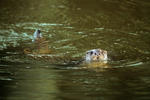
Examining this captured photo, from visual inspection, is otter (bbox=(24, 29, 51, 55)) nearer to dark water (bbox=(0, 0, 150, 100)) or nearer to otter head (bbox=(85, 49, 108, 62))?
dark water (bbox=(0, 0, 150, 100))

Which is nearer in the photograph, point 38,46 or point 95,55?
point 95,55

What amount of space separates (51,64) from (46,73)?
0.72 meters

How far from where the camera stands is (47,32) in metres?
11.1

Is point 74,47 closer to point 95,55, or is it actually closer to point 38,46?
point 38,46

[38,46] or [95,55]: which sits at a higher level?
[38,46]

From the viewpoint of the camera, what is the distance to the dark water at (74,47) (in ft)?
22.4

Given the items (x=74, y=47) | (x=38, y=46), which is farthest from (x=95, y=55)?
(x=38, y=46)

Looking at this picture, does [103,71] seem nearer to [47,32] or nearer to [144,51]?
[144,51]

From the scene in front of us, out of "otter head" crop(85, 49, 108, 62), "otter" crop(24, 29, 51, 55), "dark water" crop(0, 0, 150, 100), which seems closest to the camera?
"dark water" crop(0, 0, 150, 100)

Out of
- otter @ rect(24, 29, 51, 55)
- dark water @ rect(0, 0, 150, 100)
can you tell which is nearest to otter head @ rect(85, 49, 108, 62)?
dark water @ rect(0, 0, 150, 100)

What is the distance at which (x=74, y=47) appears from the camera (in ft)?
32.0

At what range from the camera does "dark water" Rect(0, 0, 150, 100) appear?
6.82 m

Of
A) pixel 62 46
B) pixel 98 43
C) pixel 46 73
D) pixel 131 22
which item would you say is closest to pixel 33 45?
pixel 62 46

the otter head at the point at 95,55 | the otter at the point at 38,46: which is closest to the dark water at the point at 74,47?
the otter at the point at 38,46
